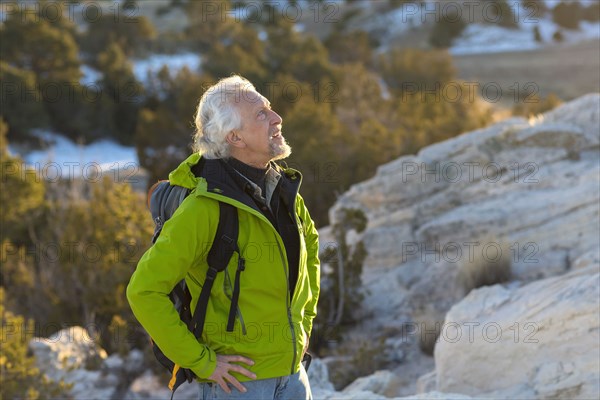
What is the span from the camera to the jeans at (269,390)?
8.06ft

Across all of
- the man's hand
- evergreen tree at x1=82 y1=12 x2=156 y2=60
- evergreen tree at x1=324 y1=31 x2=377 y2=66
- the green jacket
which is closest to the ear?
the green jacket

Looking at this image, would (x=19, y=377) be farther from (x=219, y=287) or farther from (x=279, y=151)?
(x=279, y=151)

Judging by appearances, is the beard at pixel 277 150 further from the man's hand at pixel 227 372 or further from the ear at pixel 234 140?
the man's hand at pixel 227 372

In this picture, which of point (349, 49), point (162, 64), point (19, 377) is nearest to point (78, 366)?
point (19, 377)

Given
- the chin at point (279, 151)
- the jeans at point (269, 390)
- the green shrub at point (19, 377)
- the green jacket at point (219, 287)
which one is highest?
the chin at point (279, 151)

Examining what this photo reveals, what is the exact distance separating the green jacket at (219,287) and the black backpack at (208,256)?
3cm

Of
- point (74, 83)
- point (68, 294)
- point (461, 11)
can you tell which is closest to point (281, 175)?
point (68, 294)

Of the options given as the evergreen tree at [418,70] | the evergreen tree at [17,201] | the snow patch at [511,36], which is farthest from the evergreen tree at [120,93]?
the snow patch at [511,36]

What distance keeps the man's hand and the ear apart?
28.2 inches

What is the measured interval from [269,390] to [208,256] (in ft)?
1.71

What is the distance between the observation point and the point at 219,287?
241 cm

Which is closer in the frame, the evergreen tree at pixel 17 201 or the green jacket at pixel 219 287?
the green jacket at pixel 219 287

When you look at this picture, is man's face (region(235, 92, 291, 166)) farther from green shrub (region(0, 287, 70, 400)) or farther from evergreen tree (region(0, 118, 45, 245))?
evergreen tree (region(0, 118, 45, 245))

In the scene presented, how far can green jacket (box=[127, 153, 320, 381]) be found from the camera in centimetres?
230
